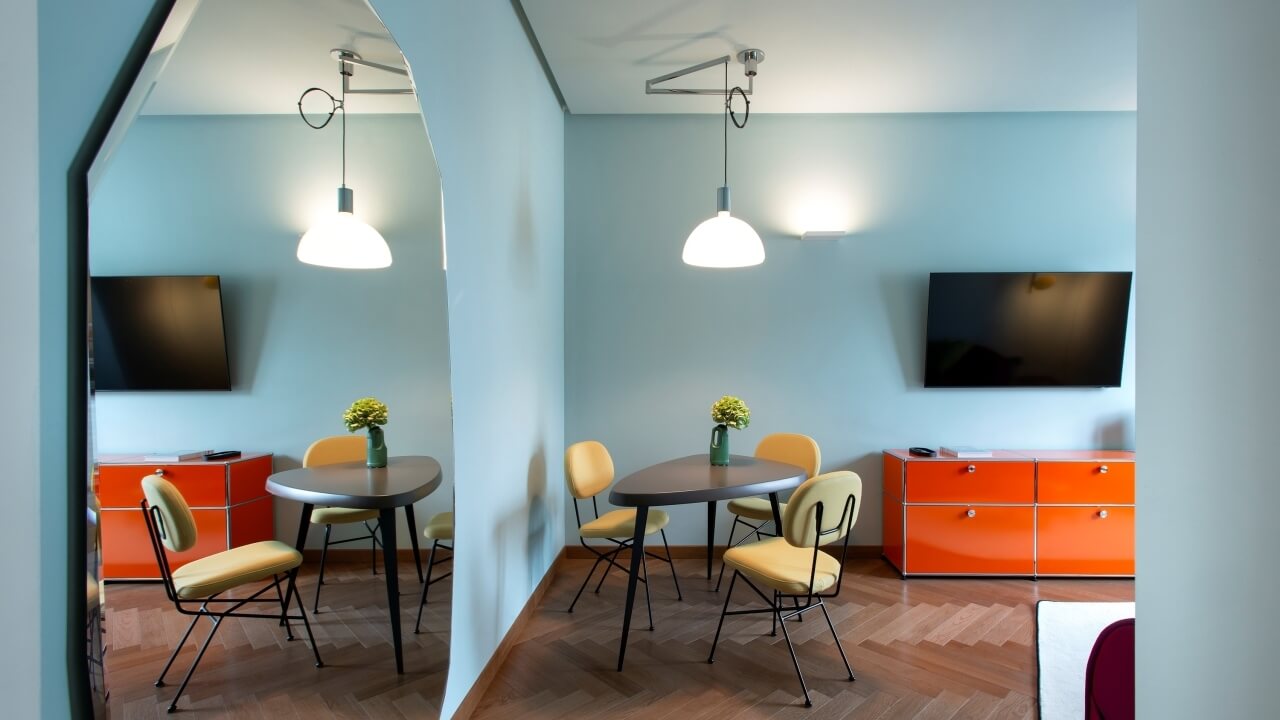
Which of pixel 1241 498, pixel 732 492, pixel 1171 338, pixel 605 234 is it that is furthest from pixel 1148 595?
pixel 605 234

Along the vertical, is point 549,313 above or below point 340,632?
above

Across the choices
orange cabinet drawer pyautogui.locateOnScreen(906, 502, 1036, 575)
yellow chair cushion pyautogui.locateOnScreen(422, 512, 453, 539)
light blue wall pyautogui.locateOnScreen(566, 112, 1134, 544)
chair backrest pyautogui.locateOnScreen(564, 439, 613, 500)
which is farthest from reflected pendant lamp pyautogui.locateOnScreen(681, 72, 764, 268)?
orange cabinet drawer pyautogui.locateOnScreen(906, 502, 1036, 575)

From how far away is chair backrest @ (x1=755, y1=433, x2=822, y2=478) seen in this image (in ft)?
13.6

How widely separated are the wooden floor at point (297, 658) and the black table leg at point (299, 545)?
0.09 feet

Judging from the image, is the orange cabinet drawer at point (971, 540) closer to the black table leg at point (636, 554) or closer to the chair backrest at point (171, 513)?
the black table leg at point (636, 554)

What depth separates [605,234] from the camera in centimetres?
484

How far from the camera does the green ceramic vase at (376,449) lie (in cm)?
160

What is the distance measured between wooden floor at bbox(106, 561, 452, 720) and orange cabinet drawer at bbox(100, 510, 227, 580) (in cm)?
2

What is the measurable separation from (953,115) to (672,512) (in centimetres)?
373

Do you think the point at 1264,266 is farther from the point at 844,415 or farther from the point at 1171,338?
the point at 844,415

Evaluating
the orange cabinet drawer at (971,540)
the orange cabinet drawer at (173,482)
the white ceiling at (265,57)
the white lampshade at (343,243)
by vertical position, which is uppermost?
the white ceiling at (265,57)

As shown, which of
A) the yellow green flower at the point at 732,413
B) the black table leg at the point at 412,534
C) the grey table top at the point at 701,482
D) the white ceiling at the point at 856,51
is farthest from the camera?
the yellow green flower at the point at 732,413

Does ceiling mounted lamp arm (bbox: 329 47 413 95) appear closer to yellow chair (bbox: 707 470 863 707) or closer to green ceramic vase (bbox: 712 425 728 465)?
yellow chair (bbox: 707 470 863 707)

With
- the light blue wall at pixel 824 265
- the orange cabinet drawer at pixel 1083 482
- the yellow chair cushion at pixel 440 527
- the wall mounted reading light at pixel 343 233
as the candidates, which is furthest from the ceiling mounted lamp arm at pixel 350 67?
the orange cabinet drawer at pixel 1083 482
